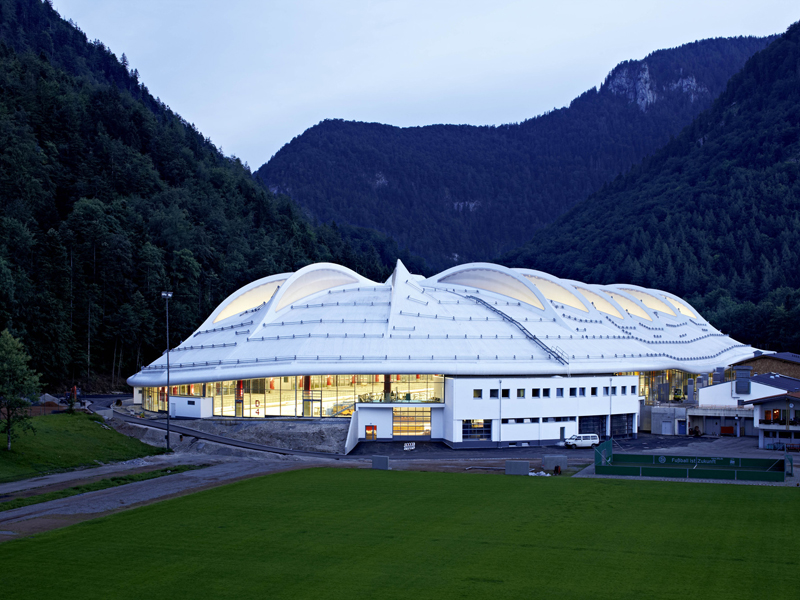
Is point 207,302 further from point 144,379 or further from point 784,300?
point 784,300

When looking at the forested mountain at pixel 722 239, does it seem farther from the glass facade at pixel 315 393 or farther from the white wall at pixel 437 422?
the glass facade at pixel 315 393

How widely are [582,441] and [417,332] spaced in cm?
1576

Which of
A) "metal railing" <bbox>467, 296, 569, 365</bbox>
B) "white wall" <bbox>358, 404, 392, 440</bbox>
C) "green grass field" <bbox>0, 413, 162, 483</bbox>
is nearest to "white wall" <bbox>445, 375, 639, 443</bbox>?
"metal railing" <bbox>467, 296, 569, 365</bbox>

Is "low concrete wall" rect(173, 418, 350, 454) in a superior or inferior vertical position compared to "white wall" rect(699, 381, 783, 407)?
inferior

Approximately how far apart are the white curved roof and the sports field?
22.3m

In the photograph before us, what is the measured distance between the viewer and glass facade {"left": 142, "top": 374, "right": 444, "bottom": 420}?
2330 inches

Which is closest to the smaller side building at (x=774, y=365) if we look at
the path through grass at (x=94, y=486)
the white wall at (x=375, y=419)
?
the white wall at (x=375, y=419)

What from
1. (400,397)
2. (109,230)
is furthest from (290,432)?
(109,230)

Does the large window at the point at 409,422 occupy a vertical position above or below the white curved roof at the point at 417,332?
below

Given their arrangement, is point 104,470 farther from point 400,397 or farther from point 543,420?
point 543,420

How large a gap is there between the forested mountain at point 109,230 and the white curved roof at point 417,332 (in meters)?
27.1

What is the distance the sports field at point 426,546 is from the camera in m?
22.6

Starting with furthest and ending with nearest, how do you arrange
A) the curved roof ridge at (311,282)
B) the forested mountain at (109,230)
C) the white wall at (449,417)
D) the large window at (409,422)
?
the forested mountain at (109,230) → the curved roof ridge at (311,282) → the large window at (409,422) → the white wall at (449,417)

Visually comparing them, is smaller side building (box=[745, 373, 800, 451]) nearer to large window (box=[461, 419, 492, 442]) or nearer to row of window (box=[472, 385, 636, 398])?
row of window (box=[472, 385, 636, 398])
